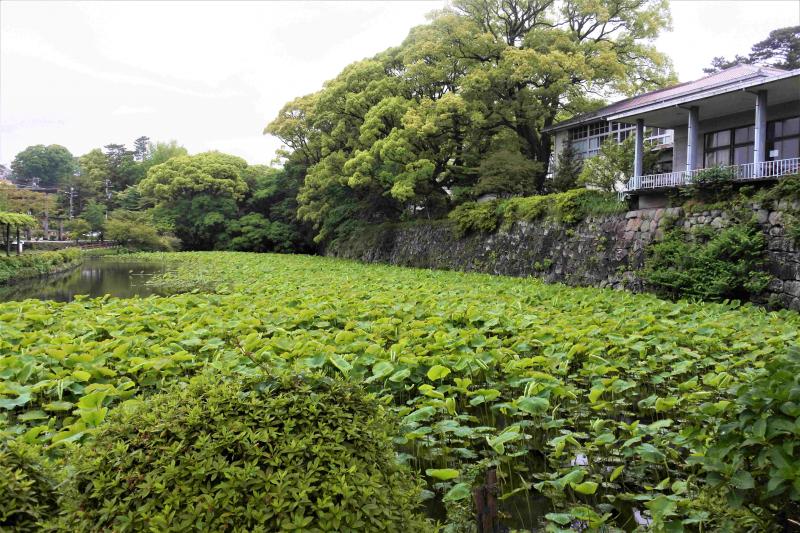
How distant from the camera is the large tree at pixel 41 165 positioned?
62.6m

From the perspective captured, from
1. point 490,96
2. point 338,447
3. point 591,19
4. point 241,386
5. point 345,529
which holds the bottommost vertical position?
point 345,529

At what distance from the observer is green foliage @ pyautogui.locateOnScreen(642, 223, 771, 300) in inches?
347

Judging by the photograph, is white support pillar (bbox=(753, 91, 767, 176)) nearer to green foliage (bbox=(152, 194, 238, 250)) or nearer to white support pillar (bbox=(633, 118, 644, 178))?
white support pillar (bbox=(633, 118, 644, 178))

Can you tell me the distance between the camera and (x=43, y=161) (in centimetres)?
6284

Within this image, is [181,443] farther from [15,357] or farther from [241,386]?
[15,357]

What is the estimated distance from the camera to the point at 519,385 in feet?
13.3

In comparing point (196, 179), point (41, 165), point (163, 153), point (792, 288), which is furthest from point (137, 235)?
point (41, 165)

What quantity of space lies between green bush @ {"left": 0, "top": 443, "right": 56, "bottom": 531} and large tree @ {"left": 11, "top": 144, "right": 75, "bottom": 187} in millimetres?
72374

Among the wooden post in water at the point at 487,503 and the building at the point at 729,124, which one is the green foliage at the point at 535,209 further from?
the wooden post in water at the point at 487,503

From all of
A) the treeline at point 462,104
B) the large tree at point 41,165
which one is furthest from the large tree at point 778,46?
the large tree at point 41,165

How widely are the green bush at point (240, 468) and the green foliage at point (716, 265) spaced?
29.1ft

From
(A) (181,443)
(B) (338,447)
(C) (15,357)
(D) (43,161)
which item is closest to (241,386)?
(A) (181,443)

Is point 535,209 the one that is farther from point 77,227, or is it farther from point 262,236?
point 77,227

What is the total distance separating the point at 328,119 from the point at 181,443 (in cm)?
2414
